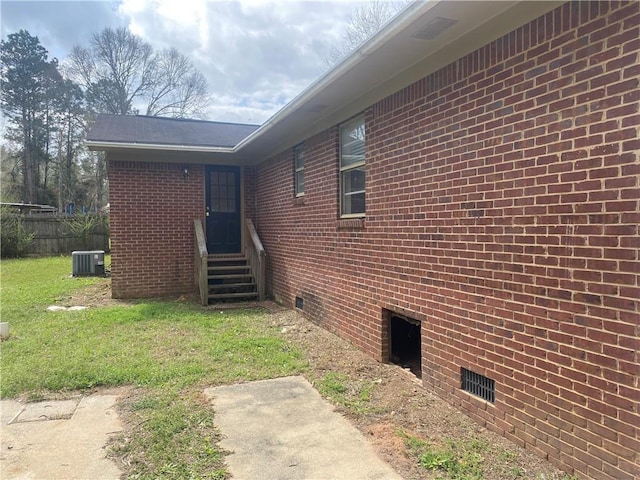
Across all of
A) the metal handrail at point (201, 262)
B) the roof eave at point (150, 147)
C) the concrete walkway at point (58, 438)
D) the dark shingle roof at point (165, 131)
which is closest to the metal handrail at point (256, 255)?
the metal handrail at point (201, 262)

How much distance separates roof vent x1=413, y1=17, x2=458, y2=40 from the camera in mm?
3354

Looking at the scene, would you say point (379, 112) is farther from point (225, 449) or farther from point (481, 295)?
point (225, 449)

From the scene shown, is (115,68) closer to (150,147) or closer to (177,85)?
(177,85)

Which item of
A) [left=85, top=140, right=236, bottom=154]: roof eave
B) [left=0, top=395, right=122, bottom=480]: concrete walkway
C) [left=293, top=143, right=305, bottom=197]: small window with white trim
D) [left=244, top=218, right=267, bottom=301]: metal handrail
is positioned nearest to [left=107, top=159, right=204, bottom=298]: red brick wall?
[left=85, top=140, right=236, bottom=154]: roof eave

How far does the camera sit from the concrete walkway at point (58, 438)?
273 centimetres

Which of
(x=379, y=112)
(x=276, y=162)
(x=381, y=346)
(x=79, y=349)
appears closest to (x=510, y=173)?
(x=379, y=112)

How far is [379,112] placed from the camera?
16.3 feet

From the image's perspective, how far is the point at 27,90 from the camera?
29359 mm

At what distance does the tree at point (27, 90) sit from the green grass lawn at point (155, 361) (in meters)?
27.0

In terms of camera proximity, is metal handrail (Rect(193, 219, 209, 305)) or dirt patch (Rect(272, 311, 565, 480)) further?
metal handrail (Rect(193, 219, 209, 305))

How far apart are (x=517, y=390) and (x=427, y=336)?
112 centimetres

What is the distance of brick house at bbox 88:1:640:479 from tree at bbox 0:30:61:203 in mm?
30578

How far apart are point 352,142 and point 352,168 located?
1.18 feet

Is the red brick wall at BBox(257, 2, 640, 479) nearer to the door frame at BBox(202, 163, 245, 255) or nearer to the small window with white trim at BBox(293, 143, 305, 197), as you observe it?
the small window with white trim at BBox(293, 143, 305, 197)
